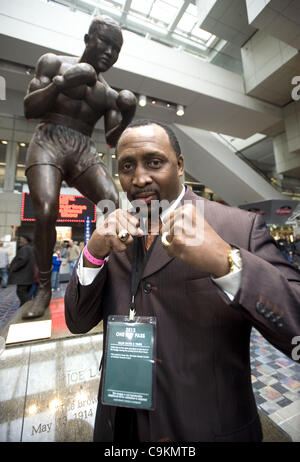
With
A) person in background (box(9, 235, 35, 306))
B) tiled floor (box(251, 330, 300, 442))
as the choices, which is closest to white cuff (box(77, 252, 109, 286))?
tiled floor (box(251, 330, 300, 442))

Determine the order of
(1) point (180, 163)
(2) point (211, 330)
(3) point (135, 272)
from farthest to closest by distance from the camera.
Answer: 1. (1) point (180, 163)
2. (3) point (135, 272)
3. (2) point (211, 330)

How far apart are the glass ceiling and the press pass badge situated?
29.3 ft

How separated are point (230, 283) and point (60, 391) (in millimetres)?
1501

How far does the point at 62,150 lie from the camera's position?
2.29 metres

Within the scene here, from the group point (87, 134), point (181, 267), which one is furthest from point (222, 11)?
point (181, 267)

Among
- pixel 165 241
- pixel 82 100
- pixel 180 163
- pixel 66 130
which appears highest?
A: pixel 82 100

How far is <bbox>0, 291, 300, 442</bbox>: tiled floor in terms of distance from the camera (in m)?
1.21

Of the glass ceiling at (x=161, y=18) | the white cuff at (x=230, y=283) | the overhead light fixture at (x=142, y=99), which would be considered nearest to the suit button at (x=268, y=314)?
the white cuff at (x=230, y=283)

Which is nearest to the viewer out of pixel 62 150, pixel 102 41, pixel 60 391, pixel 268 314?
pixel 268 314

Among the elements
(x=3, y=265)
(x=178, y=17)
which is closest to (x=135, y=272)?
(x=178, y=17)

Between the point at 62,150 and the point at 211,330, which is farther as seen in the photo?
the point at 62,150

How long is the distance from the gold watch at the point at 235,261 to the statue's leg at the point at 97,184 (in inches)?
69.5

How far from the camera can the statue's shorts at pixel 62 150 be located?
7.34 ft

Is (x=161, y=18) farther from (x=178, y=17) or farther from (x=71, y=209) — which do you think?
(x=71, y=209)
